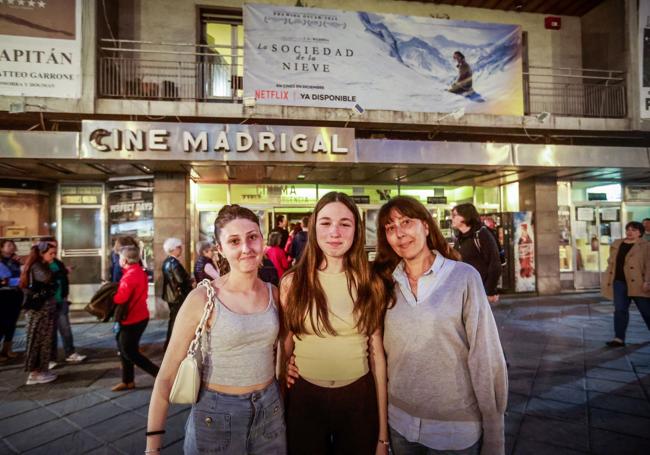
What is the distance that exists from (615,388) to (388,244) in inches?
170

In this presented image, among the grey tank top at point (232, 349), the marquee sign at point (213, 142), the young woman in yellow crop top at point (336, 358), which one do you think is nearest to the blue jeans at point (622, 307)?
the marquee sign at point (213, 142)

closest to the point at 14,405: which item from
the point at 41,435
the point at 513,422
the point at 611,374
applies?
the point at 41,435

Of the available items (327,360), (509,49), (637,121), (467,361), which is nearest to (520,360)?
(467,361)

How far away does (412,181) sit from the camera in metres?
10.9

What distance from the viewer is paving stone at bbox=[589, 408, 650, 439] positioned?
318 centimetres

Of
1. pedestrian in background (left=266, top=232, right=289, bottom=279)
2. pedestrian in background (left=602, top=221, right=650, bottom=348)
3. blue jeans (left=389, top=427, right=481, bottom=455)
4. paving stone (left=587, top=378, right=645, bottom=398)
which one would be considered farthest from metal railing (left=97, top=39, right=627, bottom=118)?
paving stone (left=587, top=378, right=645, bottom=398)

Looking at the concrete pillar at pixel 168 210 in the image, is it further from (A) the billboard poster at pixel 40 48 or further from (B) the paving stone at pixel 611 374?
(B) the paving stone at pixel 611 374

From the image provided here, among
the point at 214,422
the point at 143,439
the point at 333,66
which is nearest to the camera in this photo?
the point at 214,422

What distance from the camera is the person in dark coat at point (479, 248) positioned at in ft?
15.0

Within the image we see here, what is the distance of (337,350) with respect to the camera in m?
1.78

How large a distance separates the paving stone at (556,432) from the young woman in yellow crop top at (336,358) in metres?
2.10

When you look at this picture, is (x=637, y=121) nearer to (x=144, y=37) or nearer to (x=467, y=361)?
(x=467, y=361)

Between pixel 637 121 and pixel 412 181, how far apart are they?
668cm

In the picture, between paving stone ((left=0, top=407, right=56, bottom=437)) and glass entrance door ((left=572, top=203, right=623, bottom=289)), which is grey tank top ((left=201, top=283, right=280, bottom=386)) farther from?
glass entrance door ((left=572, top=203, right=623, bottom=289))
